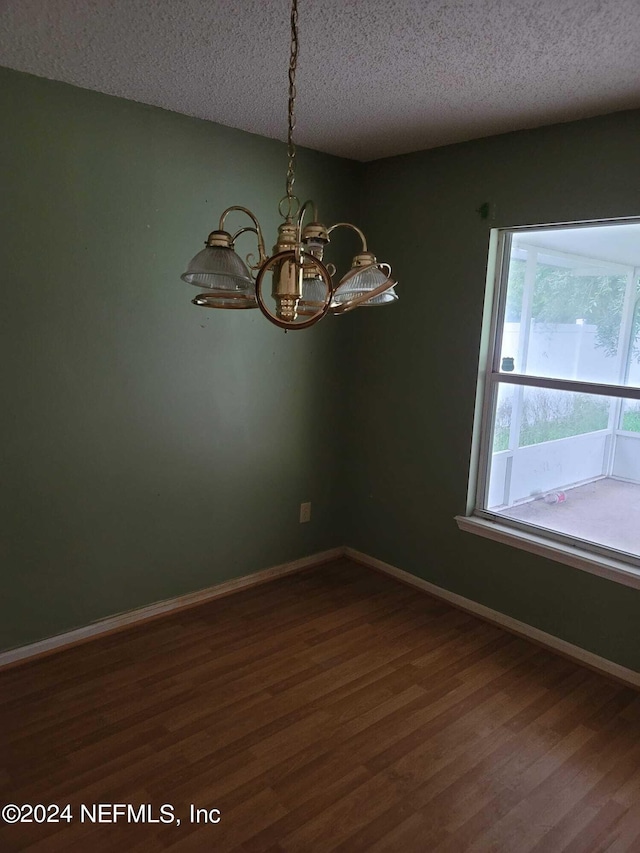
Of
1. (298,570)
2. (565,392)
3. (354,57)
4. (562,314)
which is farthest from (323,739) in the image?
(354,57)

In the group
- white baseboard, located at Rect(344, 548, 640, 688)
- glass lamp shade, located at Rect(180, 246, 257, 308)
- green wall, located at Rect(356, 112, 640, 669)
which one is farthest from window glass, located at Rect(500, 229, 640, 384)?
glass lamp shade, located at Rect(180, 246, 257, 308)

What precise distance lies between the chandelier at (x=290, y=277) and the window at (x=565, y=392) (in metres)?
1.61

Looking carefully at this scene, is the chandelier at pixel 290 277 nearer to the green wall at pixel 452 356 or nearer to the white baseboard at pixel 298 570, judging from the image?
the green wall at pixel 452 356

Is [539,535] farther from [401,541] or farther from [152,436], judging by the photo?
[152,436]

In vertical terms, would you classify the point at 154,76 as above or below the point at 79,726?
above

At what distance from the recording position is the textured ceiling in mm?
1844

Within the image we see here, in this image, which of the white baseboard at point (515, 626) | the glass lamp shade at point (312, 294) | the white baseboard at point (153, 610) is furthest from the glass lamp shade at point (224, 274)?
the white baseboard at point (515, 626)

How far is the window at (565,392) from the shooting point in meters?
2.74

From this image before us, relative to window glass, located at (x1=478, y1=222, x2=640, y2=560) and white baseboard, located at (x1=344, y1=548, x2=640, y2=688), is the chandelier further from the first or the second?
white baseboard, located at (x1=344, y1=548, x2=640, y2=688)

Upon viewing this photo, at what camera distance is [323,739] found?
2.31m

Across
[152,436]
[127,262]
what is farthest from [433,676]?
[127,262]

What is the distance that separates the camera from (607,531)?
2877mm

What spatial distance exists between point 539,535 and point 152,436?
1999 mm

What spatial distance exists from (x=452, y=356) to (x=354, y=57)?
160 cm
